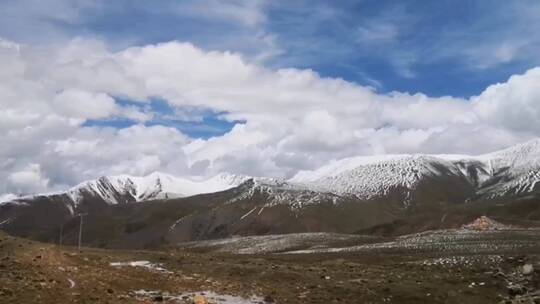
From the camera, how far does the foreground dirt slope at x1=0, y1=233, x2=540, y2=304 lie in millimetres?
36438

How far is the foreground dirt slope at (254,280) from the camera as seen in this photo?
120ft

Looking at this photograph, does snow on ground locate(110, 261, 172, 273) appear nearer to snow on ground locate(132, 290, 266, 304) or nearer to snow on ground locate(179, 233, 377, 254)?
snow on ground locate(132, 290, 266, 304)

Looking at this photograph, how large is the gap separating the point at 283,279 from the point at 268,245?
81.5 meters

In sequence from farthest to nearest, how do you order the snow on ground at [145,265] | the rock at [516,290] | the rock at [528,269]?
1. the snow on ground at [145,265]
2. the rock at [528,269]
3. the rock at [516,290]

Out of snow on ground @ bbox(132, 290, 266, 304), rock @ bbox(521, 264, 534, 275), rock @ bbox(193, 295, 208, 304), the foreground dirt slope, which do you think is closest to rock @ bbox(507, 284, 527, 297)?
the foreground dirt slope

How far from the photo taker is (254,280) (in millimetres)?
47406

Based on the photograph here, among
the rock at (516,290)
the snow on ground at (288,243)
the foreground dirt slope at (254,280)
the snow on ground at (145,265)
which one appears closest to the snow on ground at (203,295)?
the foreground dirt slope at (254,280)

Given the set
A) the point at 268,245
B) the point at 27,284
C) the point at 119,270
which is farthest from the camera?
the point at 268,245

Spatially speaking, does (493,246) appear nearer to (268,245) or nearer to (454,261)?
(454,261)

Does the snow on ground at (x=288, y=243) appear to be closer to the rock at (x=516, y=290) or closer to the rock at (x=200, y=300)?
the rock at (x=516, y=290)

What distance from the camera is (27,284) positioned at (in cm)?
3462

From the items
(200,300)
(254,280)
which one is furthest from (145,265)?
(200,300)

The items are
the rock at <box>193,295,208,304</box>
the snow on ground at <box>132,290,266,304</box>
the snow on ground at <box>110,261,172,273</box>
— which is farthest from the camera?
the snow on ground at <box>110,261,172,273</box>

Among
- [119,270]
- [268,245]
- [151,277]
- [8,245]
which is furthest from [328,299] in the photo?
[268,245]
